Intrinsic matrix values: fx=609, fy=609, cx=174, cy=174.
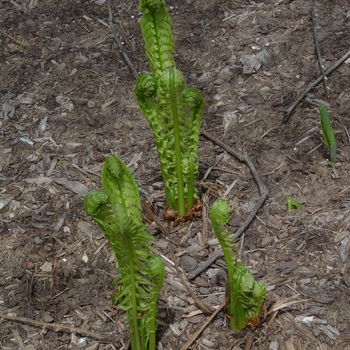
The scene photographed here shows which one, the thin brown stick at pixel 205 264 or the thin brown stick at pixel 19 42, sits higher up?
the thin brown stick at pixel 19 42

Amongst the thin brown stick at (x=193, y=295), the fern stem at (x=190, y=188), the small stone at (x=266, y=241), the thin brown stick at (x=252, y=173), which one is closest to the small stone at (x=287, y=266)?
the small stone at (x=266, y=241)

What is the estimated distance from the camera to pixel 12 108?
10.1 feet

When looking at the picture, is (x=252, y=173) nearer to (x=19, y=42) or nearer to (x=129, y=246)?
(x=129, y=246)

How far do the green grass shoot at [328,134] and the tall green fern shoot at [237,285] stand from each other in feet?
2.55

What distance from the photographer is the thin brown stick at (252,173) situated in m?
2.45

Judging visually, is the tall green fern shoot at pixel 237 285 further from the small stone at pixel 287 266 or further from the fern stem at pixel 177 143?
the fern stem at pixel 177 143

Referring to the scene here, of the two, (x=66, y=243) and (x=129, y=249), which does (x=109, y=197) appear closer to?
(x=129, y=249)

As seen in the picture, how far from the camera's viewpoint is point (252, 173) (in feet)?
8.73

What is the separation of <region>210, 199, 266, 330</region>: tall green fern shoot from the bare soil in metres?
0.09

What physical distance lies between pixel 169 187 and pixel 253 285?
2.05 ft

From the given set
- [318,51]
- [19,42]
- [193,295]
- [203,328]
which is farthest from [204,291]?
[19,42]

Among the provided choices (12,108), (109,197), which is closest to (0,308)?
(109,197)

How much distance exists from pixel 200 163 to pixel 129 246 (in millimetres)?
1057

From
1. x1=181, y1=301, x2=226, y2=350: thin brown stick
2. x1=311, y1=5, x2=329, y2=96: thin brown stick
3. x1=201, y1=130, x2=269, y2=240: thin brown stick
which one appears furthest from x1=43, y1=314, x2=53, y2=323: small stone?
x1=311, y1=5, x2=329, y2=96: thin brown stick
